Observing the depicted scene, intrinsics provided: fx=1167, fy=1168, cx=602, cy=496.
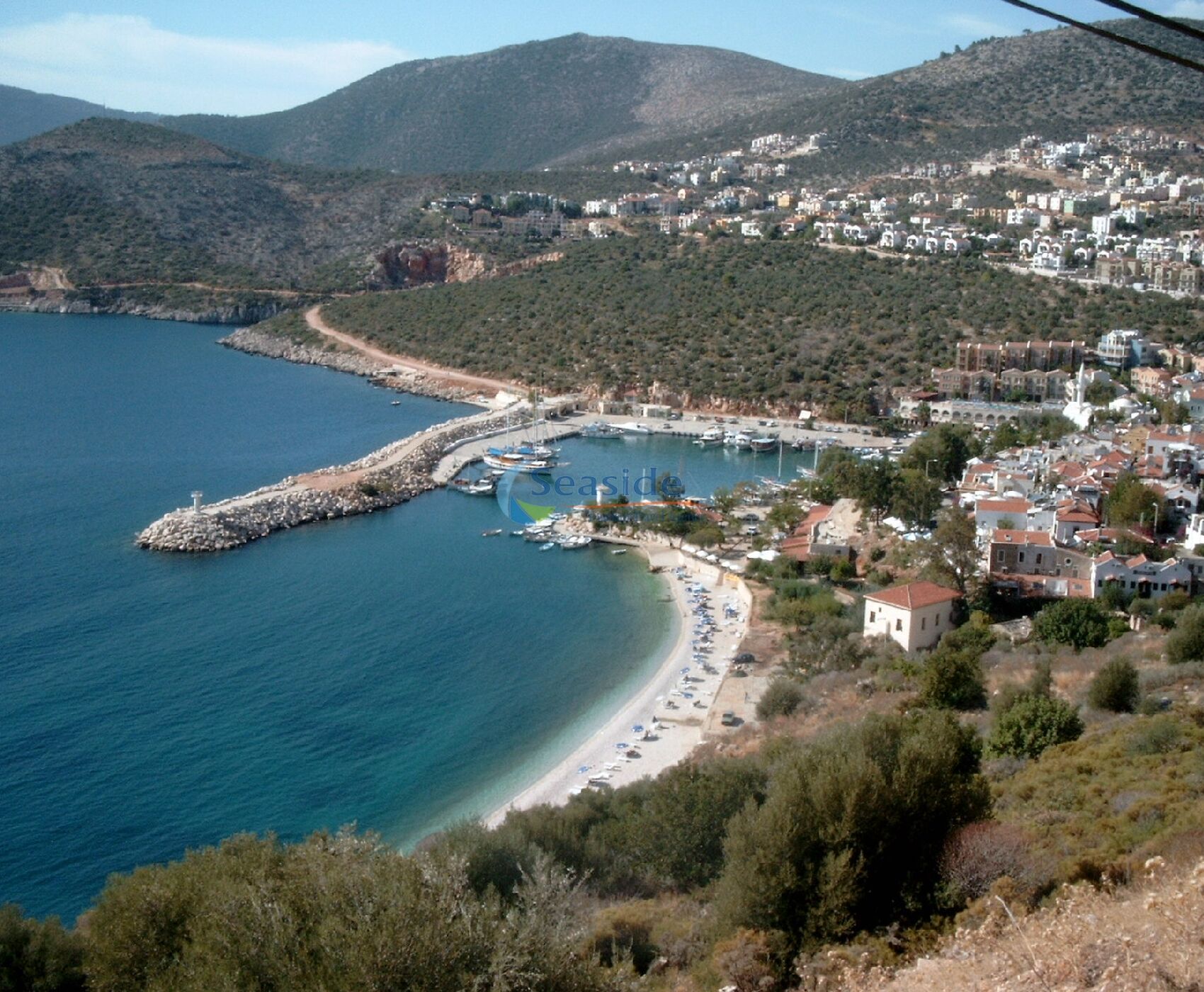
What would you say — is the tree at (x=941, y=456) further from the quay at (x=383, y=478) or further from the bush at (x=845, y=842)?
the bush at (x=845, y=842)

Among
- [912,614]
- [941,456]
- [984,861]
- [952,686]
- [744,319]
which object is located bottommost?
[912,614]

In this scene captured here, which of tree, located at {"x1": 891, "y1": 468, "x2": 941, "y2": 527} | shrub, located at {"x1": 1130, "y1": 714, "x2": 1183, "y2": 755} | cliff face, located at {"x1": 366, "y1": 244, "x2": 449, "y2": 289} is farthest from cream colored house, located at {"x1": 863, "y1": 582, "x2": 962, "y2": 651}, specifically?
cliff face, located at {"x1": 366, "y1": 244, "x2": 449, "y2": 289}

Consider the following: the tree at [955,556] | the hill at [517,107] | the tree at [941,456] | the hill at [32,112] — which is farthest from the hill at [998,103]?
the hill at [32,112]

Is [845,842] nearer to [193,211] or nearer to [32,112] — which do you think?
[193,211]

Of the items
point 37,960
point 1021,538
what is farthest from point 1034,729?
point 1021,538

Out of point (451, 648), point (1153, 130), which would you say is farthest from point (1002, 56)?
point (451, 648)

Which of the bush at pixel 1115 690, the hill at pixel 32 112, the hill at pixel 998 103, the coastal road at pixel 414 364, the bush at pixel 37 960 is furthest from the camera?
the hill at pixel 32 112
